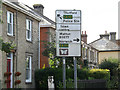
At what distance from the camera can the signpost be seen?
412 inches

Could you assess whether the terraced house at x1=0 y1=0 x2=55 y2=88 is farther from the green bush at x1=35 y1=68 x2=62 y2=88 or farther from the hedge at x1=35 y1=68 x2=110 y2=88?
the hedge at x1=35 y1=68 x2=110 y2=88

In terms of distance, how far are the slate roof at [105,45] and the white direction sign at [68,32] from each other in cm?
4945

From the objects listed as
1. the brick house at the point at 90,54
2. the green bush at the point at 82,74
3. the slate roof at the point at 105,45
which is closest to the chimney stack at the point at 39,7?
the brick house at the point at 90,54

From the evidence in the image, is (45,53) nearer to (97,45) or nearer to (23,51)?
(23,51)

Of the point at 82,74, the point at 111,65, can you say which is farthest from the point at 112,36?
the point at 82,74

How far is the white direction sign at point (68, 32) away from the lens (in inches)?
412

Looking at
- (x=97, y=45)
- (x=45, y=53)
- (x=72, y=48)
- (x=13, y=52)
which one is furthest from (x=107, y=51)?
(x=72, y=48)

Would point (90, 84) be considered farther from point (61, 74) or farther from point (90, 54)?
point (90, 54)

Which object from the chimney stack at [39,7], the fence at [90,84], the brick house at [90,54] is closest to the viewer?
the fence at [90,84]

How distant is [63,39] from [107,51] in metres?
49.9

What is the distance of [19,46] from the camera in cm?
2170

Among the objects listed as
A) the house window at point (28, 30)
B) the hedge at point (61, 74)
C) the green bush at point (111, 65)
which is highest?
the house window at point (28, 30)

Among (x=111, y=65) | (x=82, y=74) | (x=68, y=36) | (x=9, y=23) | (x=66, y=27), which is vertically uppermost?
(x=9, y=23)

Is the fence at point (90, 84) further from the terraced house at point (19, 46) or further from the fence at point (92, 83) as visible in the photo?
the terraced house at point (19, 46)
